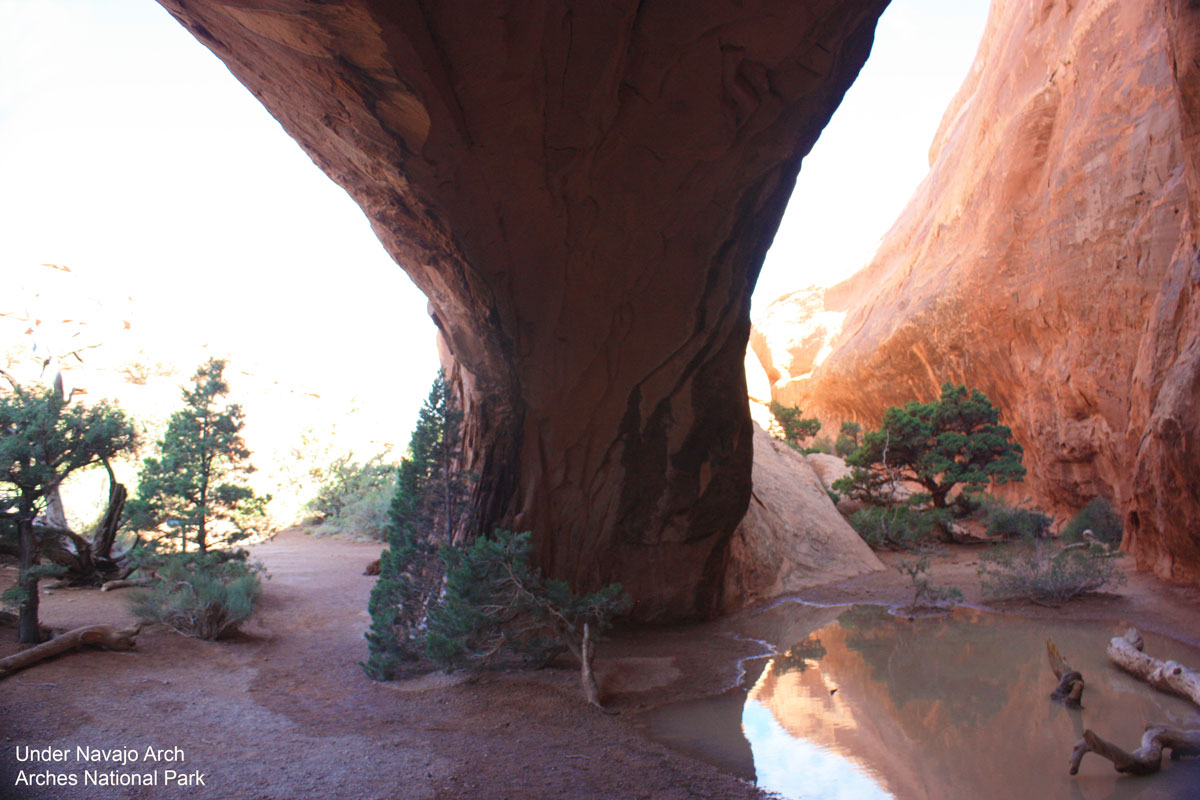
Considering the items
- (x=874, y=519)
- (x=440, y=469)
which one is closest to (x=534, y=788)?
(x=440, y=469)

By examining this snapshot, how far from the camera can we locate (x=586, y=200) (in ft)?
17.6

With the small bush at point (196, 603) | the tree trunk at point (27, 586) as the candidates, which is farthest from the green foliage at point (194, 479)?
the tree trunk at point (27, 586)

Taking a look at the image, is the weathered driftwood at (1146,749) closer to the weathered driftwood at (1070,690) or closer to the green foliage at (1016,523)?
the weathered driftwood at (1070,690)

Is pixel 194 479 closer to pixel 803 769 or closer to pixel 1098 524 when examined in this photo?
pixel 803 769

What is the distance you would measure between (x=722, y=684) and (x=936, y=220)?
796 inches

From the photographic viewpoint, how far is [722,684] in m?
5.55

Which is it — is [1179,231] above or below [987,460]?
above

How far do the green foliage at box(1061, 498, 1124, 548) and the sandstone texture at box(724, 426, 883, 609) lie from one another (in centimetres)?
459

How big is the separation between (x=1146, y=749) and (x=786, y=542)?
653 centimetres

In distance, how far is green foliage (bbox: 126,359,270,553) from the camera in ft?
25.1

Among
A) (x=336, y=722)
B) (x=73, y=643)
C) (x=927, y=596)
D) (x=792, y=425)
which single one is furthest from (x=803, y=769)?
(x=792, y=425)

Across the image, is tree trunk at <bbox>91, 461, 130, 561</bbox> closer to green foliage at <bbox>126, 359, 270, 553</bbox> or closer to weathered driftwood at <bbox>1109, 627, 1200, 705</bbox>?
green foliage at <bbox>126, 359, 270, 553</bbox>

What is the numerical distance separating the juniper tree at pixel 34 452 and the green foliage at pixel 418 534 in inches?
114

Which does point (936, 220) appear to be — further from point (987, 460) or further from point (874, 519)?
point (874, 519)
